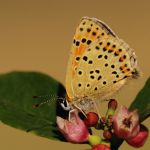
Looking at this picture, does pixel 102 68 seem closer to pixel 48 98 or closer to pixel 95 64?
pixel 95 64

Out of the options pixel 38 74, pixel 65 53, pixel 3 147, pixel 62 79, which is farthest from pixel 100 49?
pixel 65 53

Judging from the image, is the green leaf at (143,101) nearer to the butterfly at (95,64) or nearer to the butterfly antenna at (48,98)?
the butterfly at (95,64)

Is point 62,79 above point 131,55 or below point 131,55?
below

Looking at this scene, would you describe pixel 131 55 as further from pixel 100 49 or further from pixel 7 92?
pixel 7 92

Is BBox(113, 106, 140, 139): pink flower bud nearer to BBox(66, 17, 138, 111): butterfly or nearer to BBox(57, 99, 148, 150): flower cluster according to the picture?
BBox(57, 99, 148, 150): flower cluster

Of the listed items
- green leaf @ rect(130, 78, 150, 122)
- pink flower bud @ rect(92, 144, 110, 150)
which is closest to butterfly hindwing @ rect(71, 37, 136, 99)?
green leaf @ rect(130, 78, 150, 122)

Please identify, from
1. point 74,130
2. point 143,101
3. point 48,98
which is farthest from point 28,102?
point 143,101
